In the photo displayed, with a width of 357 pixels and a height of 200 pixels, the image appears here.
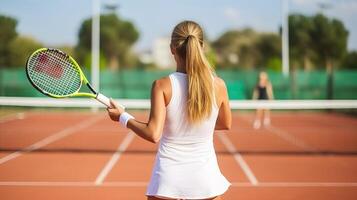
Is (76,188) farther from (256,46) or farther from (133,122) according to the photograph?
(256,46)

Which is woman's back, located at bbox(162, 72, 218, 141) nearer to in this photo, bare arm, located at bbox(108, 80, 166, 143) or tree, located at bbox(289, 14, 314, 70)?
bare arm, located at bbox(108, 80, 166, 143)

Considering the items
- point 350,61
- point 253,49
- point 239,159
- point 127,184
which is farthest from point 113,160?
point 253,49

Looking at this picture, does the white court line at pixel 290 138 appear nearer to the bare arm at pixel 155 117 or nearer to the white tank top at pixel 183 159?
the white tank top at pixel 183 159

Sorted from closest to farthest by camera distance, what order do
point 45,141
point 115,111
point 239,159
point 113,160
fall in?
point 115,111 < point 113,160 < point 239,159 < point 45,141

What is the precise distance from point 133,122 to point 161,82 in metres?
0.28

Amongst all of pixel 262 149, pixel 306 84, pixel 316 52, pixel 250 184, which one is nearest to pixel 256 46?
pixel 316 52

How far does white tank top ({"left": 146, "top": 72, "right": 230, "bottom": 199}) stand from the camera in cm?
256

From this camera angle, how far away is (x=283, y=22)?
27.3 m

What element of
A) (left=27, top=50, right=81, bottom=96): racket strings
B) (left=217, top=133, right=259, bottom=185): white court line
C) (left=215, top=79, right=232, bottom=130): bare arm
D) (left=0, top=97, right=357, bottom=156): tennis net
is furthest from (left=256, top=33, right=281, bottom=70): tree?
(left=215, top=79, right=232, bottom=130): bare arm

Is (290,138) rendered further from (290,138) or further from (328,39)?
(328,39)

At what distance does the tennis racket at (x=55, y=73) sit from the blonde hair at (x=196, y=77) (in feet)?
3.80

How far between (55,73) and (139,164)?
4984 millimetres

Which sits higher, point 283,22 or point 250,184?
point 283,22

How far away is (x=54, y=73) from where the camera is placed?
358 cm
